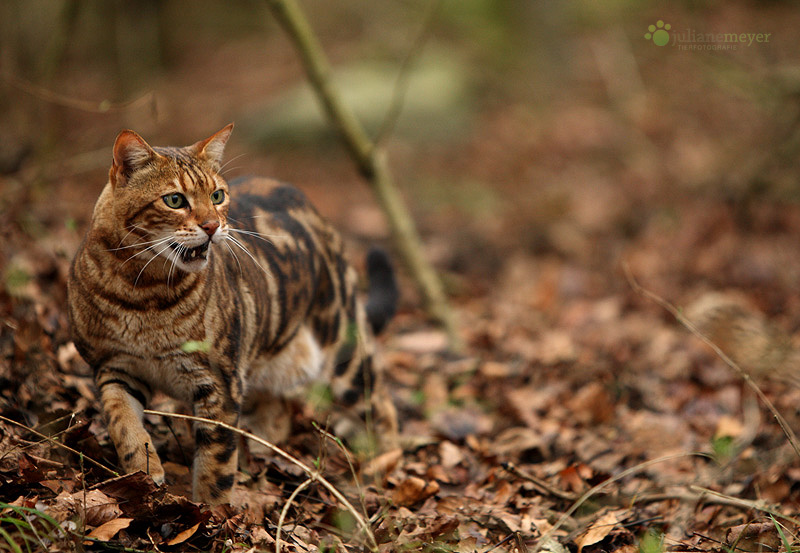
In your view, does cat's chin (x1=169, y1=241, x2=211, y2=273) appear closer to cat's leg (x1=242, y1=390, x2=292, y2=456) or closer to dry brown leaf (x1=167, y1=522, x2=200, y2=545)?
dry brown leaf (x1=167, y1=522, x2=200, y2=545)

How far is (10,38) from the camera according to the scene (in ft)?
29.3

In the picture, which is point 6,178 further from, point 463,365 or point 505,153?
point 505,153

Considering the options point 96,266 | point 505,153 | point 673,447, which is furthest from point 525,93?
point 96,266

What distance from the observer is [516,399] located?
494cm

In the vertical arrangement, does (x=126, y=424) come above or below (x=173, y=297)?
below

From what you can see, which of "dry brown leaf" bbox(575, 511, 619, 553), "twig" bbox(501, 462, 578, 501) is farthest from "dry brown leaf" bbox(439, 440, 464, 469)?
"dry brown leaf" bbox(575, 511, 619, 553)

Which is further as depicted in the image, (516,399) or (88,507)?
(516,399)

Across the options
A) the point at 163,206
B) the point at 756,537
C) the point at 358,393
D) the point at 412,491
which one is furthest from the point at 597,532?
the point at 163,206

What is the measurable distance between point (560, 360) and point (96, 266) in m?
3.42

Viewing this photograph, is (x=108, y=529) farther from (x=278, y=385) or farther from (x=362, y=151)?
(x=362, y=151)

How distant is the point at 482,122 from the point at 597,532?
31.0 ft

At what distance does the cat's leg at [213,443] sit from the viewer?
3072mm

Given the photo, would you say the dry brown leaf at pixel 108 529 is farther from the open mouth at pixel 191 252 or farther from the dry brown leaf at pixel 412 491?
the dry brown leaf at pixel 412 491

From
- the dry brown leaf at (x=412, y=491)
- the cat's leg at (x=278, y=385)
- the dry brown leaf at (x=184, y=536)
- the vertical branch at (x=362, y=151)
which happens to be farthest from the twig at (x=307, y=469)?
the vertical branch at (x=362, y=151)
